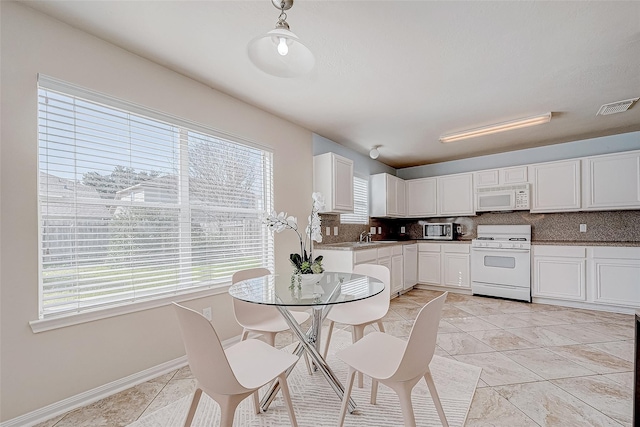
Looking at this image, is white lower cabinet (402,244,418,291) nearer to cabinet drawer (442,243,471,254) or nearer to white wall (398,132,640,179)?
cabinet drawer (442,243,471,254)

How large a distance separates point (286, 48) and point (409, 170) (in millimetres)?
Result: 5133

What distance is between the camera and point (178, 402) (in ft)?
5.95

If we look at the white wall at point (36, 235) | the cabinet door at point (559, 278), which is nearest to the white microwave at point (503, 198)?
the cabinet door at point (559, 278)

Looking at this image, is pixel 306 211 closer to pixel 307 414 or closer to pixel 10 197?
pixel 307 414

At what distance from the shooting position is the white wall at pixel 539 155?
3.91m

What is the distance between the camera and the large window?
1.74 metres

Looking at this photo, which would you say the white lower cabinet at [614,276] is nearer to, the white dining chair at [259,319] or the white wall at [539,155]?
the white wall at [539,155]

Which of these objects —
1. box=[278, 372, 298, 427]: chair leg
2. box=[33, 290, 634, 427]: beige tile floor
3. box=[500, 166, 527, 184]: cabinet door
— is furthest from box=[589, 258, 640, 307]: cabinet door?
box=[278, 372, 298, 427]: chair leg

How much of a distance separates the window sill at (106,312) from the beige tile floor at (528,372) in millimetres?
544

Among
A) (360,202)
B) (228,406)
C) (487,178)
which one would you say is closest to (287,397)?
(228,406)

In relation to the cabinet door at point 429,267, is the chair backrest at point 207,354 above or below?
above

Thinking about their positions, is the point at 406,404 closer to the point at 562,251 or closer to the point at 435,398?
the point at 435,398

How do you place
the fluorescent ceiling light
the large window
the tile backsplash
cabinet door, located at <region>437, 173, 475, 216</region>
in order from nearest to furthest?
the large window, the fluorescent ceiling light, the tile backsplash, cabinet door, located at <region>437, 173, 475, 216</region>

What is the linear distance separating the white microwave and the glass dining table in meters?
3.62
